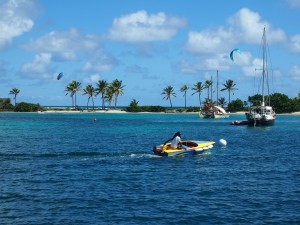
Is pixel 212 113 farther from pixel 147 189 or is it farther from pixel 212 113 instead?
pixel 147 189

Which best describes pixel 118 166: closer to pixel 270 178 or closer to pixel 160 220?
pixel 270 178

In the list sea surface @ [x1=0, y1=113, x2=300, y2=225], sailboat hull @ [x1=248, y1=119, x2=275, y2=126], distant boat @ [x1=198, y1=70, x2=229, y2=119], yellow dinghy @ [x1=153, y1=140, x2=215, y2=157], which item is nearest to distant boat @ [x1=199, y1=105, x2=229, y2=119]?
distant boat @ [x1=198, y1=70, x2=229, y2=119]

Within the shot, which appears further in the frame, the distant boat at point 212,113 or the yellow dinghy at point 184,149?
the distant boat at point 212,113

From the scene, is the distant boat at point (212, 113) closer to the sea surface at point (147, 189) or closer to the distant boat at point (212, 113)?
the distant boat at point (212, 113)

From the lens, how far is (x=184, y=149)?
39.9 meters

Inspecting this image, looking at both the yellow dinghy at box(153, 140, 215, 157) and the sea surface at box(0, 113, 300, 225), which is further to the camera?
the yellow dinghy at box(153, 140, 215, 157)

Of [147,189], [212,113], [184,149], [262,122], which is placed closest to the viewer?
[147,189]

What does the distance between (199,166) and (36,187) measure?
44.0 feet

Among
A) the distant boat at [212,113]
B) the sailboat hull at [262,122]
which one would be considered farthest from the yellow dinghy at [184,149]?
the distant boat at [212,113]

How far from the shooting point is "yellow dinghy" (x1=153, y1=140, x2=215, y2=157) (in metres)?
39.1

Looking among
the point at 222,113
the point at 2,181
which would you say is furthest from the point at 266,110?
the point at 2,181

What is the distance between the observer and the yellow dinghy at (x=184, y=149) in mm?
39094

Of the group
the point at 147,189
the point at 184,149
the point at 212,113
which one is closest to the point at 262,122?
the point at 184,149

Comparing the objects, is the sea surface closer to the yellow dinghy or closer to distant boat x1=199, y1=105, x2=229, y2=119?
the yellow dinghy
